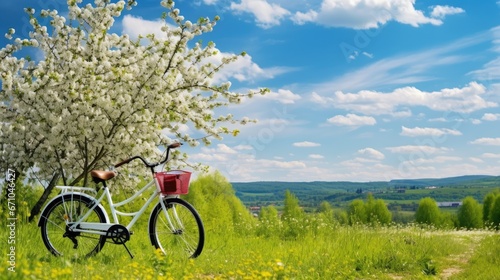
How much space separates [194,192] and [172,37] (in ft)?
93.3

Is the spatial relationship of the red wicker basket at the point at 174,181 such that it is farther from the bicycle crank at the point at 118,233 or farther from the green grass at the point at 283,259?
the green grass at the point at 283,259

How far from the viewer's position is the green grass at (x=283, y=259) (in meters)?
6.75

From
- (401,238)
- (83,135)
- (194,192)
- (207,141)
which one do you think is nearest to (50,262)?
(83,135)

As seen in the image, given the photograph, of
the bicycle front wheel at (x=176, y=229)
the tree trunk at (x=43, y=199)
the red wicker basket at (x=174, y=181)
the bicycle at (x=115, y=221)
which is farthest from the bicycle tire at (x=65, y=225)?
the tree trunk at (x=43, y=199)

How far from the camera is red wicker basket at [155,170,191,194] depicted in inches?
301

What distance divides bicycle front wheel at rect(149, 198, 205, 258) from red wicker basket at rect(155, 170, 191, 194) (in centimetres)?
A: 23

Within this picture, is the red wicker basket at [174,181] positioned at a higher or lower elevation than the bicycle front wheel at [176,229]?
higher

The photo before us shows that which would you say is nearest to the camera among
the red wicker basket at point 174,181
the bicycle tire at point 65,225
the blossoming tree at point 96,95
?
the red wicker basket at point 174,181

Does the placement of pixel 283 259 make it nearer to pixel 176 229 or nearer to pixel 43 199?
pixel 176 229

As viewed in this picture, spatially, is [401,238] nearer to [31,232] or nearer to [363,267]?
[363,267]

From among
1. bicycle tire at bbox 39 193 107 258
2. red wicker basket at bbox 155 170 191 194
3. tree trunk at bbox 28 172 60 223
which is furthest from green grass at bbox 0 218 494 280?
tree trunk at bbox 28 172 60 223

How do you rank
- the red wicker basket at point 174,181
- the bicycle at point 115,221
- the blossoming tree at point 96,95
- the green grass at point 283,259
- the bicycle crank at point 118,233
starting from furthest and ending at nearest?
the blossoming tree at point 96,95
the bicycle crank at point 118,233
the bicycle at point 115,221
the red wicker basket at point 174,181
the green grass at point 283,259

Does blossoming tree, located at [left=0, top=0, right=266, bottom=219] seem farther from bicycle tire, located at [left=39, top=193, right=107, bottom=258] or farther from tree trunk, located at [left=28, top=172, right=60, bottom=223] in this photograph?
bicycle tire, located at [left=39, top=193, right=107, bottom=258]

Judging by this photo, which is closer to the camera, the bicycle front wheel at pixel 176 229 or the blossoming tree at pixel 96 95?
the bicycle front wheel at pixel 176 229
